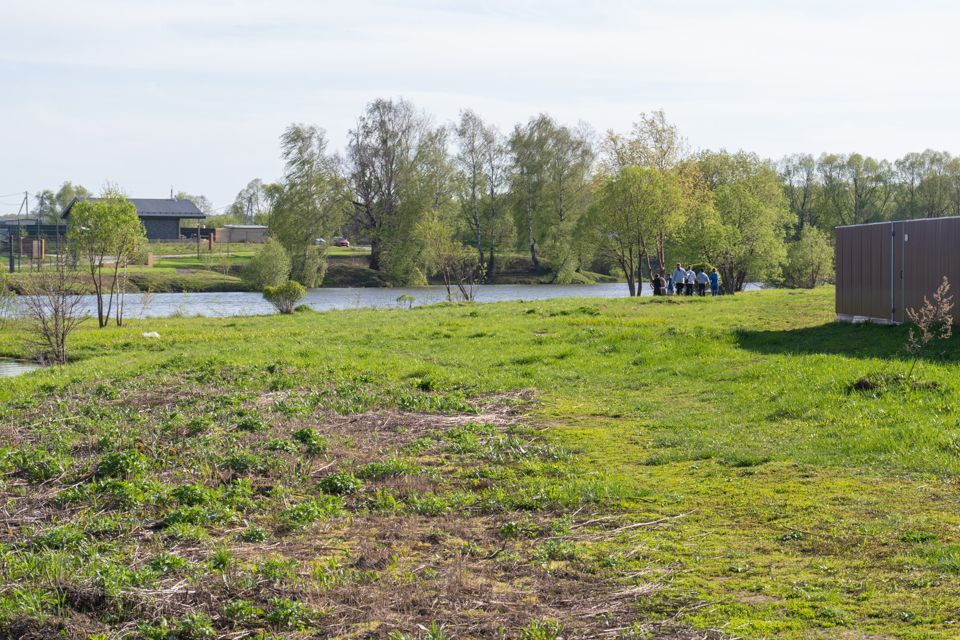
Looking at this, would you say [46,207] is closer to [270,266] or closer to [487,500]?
[270,266]

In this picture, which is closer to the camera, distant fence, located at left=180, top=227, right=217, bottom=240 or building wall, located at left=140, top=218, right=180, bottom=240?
building wall, located at left=140, top=218, right=180, bottom=240

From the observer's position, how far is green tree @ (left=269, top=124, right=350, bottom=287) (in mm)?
70625

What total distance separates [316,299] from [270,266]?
605 centimetres

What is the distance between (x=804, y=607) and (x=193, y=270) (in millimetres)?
75363

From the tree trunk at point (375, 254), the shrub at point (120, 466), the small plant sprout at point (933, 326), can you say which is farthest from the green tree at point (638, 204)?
the shrub at point (120, 466)

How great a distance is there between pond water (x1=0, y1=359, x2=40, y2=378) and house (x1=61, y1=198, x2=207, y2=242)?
80.1 metres

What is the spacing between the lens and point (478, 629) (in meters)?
5.62

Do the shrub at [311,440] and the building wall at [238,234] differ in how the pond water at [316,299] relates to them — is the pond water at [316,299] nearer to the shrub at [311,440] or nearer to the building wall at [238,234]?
the shrub at [311,440]

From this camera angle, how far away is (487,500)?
8688mm

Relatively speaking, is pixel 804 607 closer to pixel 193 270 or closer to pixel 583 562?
pixel 583 562

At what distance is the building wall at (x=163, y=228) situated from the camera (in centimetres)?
10419

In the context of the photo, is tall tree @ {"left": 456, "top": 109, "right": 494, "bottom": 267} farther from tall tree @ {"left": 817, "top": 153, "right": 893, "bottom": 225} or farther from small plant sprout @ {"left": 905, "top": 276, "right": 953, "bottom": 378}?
small plant sprout @ {"left": 905, "top": 276, "right": 953, "bottom": 378}

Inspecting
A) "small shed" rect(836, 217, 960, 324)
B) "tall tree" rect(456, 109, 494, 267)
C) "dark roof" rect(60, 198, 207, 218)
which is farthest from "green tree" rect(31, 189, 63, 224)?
"small shed" rect(836, 217, 960, 324)

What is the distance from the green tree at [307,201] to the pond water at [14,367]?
4330 centimetres
